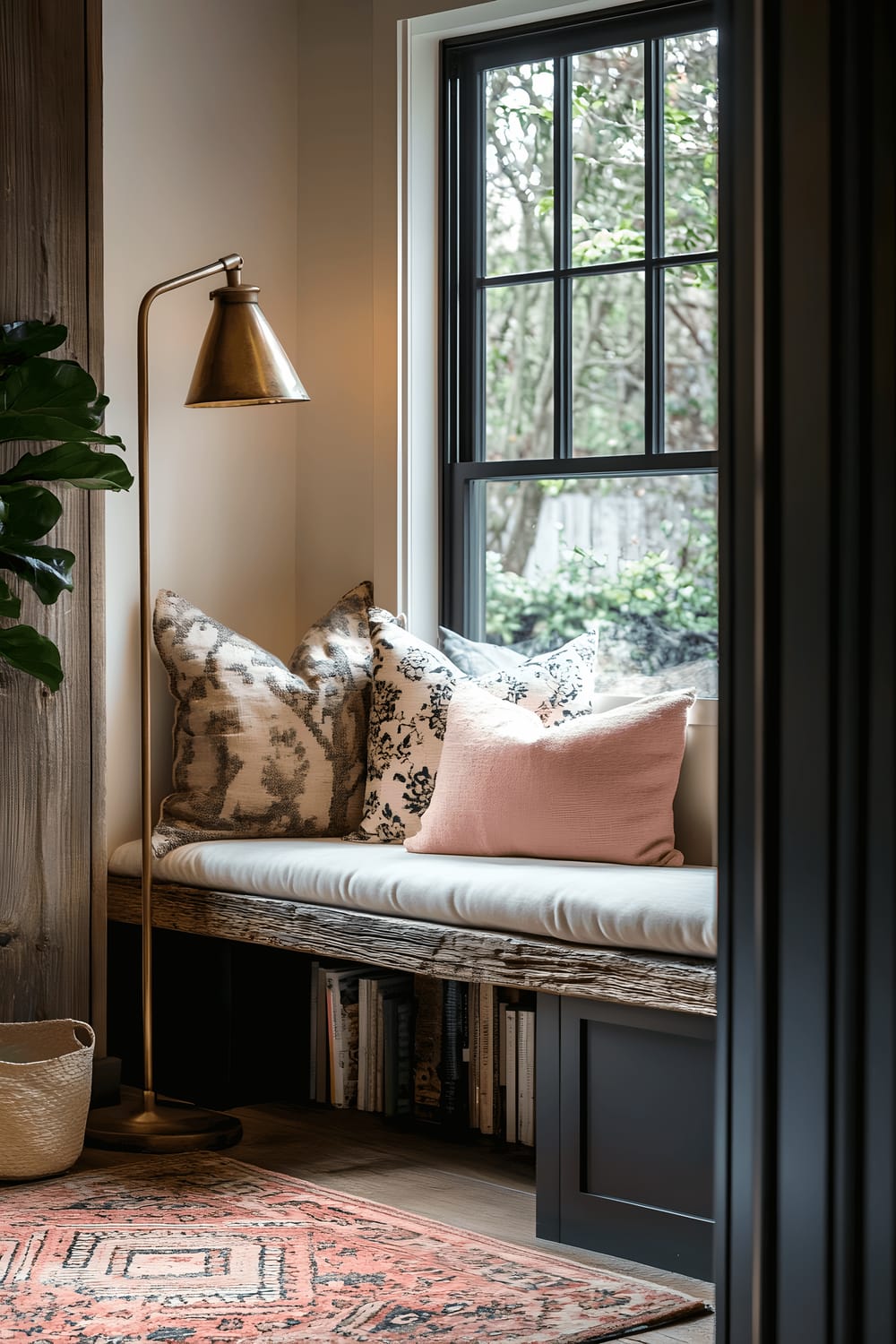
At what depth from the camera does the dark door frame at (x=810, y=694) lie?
941 mm

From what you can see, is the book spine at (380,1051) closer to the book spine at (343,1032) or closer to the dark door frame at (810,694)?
the book spine at (343,1032)

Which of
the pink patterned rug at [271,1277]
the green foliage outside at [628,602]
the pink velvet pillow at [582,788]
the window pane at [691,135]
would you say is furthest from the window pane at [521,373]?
the pink patterned rug at [271,1277]

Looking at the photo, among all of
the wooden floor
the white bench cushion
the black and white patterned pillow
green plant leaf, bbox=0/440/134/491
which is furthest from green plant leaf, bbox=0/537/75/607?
the wooden floor

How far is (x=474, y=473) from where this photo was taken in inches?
151

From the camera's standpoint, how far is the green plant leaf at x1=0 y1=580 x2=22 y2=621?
9.35 ft

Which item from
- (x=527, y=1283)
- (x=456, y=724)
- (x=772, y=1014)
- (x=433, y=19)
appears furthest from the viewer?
(x=433, y=19)

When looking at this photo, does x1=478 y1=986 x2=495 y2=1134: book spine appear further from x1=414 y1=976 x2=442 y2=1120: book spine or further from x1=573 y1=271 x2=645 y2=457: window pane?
x1=573 y1=271 x2=645 y2=457: window pane

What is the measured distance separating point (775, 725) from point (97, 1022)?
260cm

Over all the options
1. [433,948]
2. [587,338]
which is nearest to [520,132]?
[587,338]

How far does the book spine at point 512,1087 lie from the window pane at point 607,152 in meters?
1.91

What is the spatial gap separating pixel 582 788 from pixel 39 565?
119 centimetres

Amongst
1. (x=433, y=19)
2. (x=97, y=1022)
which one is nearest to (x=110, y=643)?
(x=97, y=1022)

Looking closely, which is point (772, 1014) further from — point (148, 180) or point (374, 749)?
point (148, 180)

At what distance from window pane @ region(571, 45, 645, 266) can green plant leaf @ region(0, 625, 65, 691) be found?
5.63 feet
